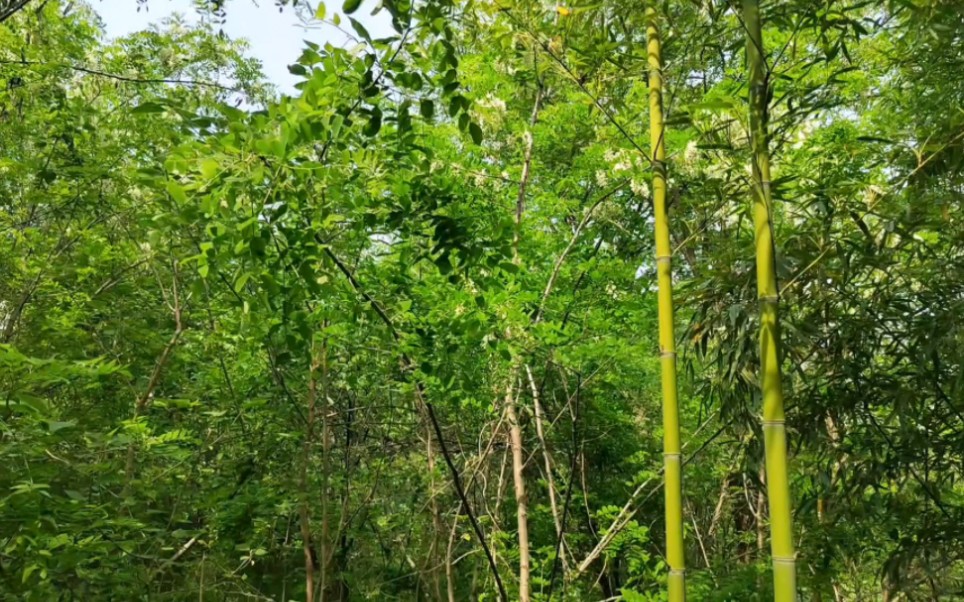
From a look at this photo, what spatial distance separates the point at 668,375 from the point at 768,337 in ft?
0.70

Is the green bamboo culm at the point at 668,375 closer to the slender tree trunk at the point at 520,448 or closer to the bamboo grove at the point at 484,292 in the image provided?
the bamboo grove at the point at 484,292

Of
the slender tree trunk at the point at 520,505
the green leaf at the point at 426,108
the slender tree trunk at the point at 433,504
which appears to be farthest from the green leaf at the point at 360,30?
the slender tree trunk at the point at 433,504

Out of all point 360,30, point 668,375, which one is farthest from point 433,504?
point 360,30

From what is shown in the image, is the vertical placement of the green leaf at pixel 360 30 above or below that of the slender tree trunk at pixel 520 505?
above

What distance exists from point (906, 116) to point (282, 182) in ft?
10.7

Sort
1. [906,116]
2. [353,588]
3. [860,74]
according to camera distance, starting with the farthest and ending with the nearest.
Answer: [353,588]
[860,74]
[906,116]

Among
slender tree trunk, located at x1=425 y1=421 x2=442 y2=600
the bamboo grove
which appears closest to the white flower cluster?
the bamboo grove

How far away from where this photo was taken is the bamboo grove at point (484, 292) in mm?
1361

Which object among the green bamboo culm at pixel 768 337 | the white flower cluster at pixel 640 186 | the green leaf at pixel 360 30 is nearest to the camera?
the green leaf at pixel 360 30

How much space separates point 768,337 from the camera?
1299mm

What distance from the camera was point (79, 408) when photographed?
4004 millimetres

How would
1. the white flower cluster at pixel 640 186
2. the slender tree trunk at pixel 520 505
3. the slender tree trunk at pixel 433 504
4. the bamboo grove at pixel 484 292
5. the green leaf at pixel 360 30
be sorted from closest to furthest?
the green leaf at pixel 360 30 < the bamboo grove at pixel 484 292 < the slender tree trunk at pixel 520 505 < the white flower cluster at pixel 640 186 < the slender tree trunk at pixel 433 504

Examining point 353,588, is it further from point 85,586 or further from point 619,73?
point 619,73

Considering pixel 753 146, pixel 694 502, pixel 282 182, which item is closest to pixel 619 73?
pixel 753 146
